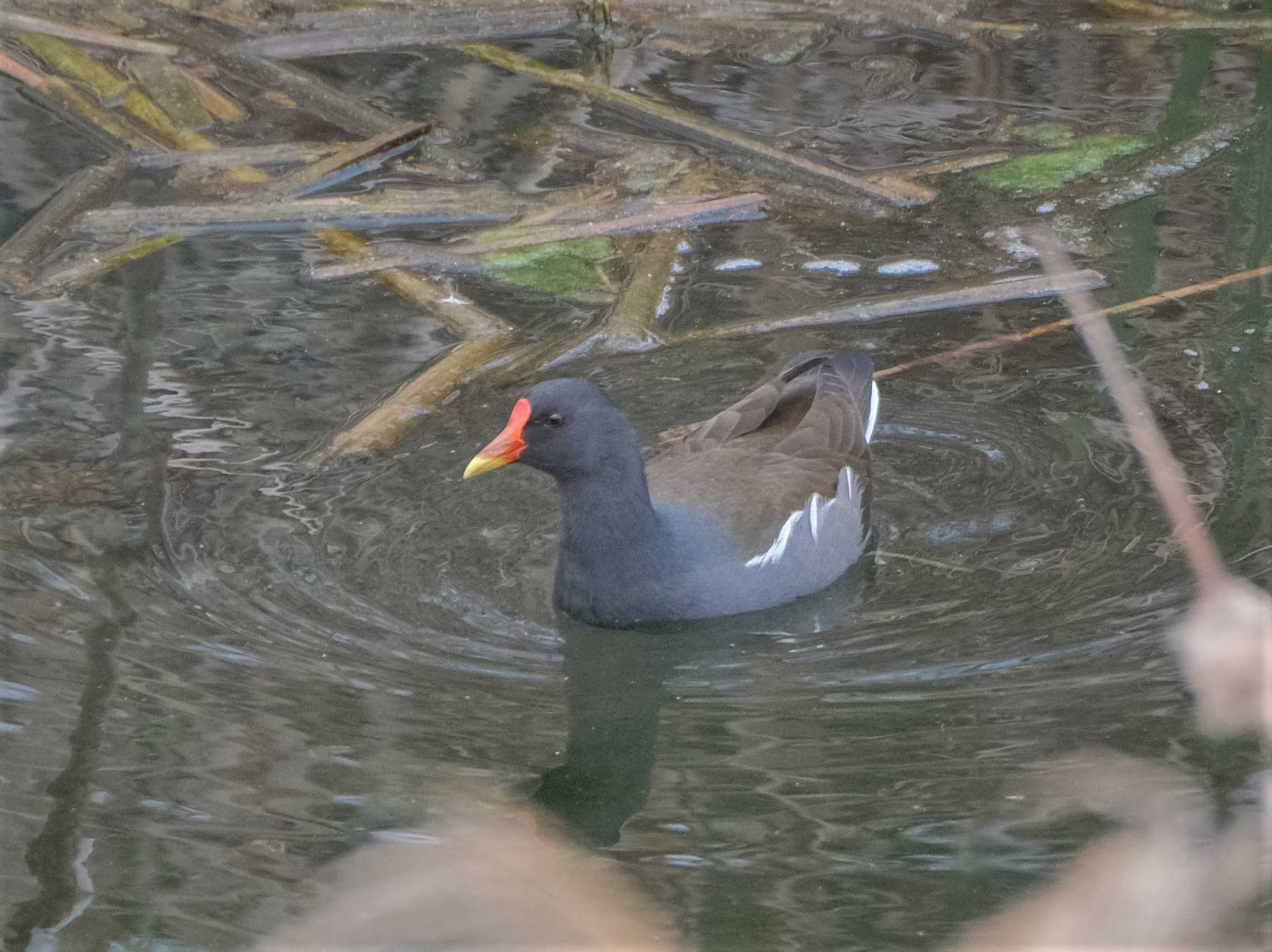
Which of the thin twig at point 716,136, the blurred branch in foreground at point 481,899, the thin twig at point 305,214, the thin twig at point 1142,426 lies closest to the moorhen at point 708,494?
the thin twig at point 1142,426

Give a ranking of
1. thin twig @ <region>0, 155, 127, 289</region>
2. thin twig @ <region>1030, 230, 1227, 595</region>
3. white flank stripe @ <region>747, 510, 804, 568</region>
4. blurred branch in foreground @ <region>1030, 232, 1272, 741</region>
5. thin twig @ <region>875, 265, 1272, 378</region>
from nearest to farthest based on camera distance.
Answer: blurred branch in foreground @ <region>1030, 232, 1272, 741</region>
thin twig @ <region>1030, 230, 1227, 595</region>
white flank stripe @ <region>747, 510, 804, 568</region>
thin twig @ <region>875, 265, 1272, 378</region>
thin twig @ <region>0, 155, 127, 289</region>

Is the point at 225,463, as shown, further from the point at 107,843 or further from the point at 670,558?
the point at 107,843

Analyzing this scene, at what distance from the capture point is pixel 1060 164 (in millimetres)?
6551

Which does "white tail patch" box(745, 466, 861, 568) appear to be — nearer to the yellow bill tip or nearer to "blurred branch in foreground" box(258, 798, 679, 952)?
the yellow bill tip

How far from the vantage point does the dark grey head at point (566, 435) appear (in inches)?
158

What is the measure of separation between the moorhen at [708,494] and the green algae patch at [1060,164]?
1.85 metres

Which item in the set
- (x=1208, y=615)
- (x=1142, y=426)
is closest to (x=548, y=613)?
(x=1208, y=615)

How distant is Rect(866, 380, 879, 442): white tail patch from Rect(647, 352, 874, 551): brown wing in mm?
14

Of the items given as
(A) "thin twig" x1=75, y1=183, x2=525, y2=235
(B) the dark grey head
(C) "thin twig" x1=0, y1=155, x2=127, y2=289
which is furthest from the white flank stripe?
(C) "thin twig" x1=0, y1=155, x2=127, y2=289

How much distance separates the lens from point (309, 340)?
539 centimetres

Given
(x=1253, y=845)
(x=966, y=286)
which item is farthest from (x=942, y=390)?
(x=1253, y=845)

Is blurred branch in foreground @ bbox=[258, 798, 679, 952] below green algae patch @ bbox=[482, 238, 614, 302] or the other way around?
below

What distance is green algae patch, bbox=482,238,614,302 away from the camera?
18.7ft

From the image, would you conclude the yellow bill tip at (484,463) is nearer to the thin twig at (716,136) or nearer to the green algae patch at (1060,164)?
the thin twig at (716,136)
